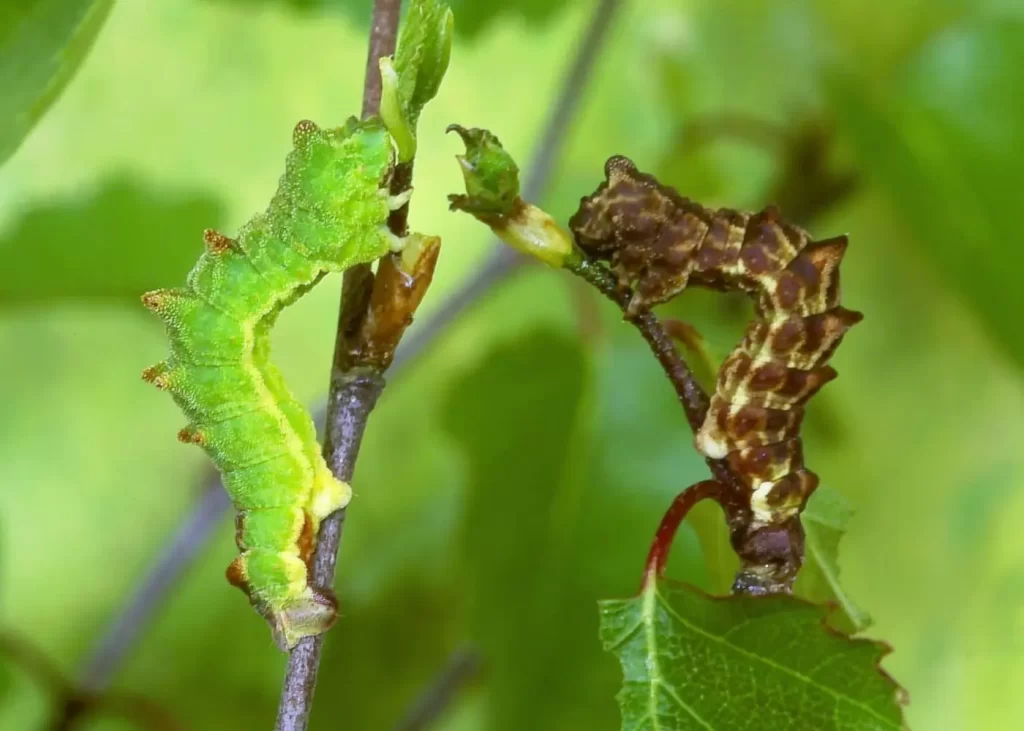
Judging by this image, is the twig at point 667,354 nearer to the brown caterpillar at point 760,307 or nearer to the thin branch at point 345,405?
the brown caterpillar at point 760,307

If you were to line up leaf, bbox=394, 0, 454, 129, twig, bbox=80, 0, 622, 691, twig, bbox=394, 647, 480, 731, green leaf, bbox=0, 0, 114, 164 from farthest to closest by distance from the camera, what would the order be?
twig, bbox=394, 647, 480, 731 < twig, bbox=80, 0, 622, 691 < green leaf, bbox=0, 0, 114, 164 < leaf, bbox=394, 0, 454, 129

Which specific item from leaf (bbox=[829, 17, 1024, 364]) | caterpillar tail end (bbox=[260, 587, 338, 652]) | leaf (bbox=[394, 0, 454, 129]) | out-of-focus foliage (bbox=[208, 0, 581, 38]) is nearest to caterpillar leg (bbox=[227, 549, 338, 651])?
caterpillar tail end (bbox=[260, 587, 338, 652])

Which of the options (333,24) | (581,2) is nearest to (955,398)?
(581,2)

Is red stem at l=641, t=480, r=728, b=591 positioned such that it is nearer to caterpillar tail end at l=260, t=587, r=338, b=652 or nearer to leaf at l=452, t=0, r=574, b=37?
caterpillar tail end at l=260, t=587, r=338, b=652

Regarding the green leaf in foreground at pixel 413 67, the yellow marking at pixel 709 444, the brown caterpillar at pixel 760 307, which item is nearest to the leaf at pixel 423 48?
the green leaf in foreground at pixel 413 67

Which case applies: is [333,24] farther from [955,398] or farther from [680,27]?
[955,398]
